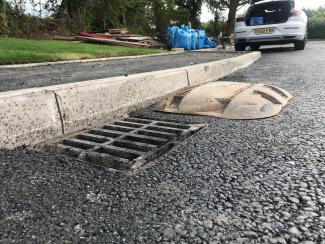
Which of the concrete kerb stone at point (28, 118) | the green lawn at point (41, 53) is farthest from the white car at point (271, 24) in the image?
the concrete kerb stone at point (28, 118)

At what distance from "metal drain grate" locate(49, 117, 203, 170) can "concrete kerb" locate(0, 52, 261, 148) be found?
0.51ft

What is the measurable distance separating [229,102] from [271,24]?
7597 mm

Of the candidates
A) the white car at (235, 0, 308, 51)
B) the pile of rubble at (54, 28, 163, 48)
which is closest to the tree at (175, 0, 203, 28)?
the pile of rubble at (54, 28, 163, 48)

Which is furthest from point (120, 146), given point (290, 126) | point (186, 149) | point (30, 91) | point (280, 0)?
point (280, 0)

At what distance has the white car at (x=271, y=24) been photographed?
10062 millimetres

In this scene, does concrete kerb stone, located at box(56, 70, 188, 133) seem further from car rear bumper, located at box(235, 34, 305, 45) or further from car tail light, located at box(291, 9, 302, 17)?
car tail light, located at box(291, 9, 302, 17)

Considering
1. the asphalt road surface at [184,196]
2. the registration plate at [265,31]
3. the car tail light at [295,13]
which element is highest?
the car tail light at [295,13]

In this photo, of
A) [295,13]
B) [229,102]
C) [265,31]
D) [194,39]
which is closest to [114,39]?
[194,39]

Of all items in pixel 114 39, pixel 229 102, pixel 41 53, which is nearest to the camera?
pixel 229 102

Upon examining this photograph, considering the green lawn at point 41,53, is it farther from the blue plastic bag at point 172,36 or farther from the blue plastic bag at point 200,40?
the blue plastic bag at point 200,40

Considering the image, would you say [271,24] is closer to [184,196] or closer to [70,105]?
[70,105]

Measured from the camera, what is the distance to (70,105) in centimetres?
281

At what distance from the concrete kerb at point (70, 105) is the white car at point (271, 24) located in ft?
22.9

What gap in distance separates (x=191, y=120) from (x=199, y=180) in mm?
1366
